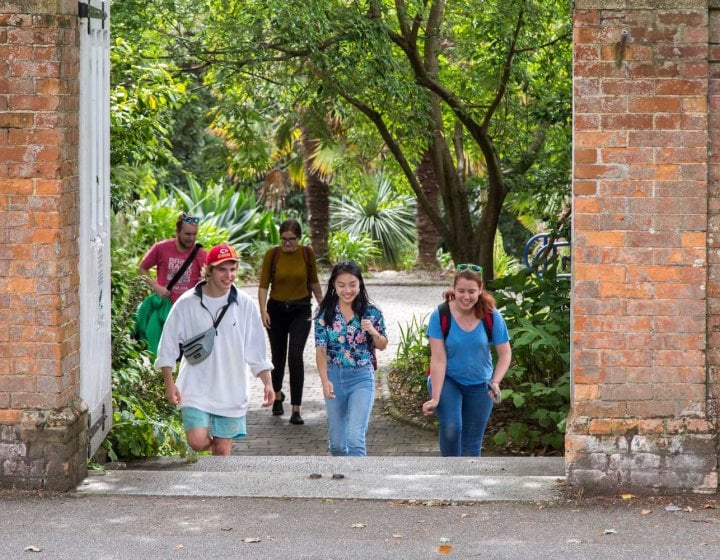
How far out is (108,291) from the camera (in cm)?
741

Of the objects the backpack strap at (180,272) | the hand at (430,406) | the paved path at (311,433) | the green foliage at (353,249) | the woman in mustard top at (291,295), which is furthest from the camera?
the green foliage at (353,249)

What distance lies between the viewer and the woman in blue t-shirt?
24.4 feet

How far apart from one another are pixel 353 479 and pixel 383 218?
2093 cm

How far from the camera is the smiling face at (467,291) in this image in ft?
24.1

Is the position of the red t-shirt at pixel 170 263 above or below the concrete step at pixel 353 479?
above

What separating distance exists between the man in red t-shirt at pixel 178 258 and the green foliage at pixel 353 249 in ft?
46.4

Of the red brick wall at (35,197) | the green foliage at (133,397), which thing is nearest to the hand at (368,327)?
the green foliage at (133,397)

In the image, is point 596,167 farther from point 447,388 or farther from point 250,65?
point 250,65

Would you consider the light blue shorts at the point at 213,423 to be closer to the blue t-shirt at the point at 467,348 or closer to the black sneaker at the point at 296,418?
the blue t-shirt at the point at 467,348

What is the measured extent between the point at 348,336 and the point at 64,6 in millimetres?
2806

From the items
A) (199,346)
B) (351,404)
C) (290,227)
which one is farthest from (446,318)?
(290,227)

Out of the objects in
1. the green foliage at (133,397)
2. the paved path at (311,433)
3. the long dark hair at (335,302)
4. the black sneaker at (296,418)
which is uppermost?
the long dark hair at (335,302)

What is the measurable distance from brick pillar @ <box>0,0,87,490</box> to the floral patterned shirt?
1919 millimetres

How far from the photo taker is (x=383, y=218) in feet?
90.0
